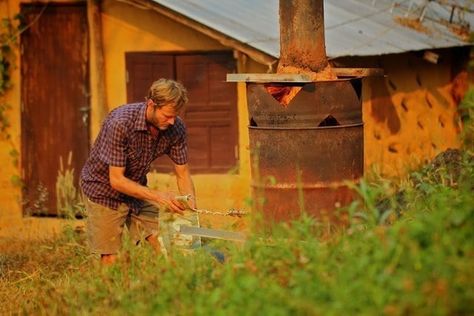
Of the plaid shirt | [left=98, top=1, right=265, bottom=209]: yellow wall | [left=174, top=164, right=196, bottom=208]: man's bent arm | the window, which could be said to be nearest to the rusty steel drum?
[left=174, top=164, right=196, bottom=208]: man's bent arm

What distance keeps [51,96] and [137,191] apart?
220 inches

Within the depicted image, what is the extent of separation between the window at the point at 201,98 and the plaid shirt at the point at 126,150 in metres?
4.40

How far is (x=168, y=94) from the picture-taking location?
7.43m

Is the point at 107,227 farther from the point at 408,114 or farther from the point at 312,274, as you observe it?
the point at 408,114

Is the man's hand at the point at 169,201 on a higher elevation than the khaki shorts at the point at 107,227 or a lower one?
higher

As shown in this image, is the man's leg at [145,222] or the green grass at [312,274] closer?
the green grass at [312,274]

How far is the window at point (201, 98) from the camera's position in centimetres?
1255

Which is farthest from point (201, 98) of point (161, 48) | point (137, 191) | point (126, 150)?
A: point (137, 191)

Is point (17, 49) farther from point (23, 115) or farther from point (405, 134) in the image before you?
point (405, 134)

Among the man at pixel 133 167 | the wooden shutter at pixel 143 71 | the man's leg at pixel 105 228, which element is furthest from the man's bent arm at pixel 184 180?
the wooden shutter at pixel 143 71

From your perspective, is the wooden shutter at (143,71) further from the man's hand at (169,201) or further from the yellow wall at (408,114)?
the man's hand at (169,201)

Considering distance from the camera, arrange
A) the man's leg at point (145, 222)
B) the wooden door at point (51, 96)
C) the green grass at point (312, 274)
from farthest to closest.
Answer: the wooden door at point (51, 96)
the man's leg at point (145, 222)
the green grass at point (312, 274)

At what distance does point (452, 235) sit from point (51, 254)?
5.58 m

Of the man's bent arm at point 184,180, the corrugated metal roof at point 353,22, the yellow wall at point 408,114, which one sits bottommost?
the man's bent arm at point 184,180
